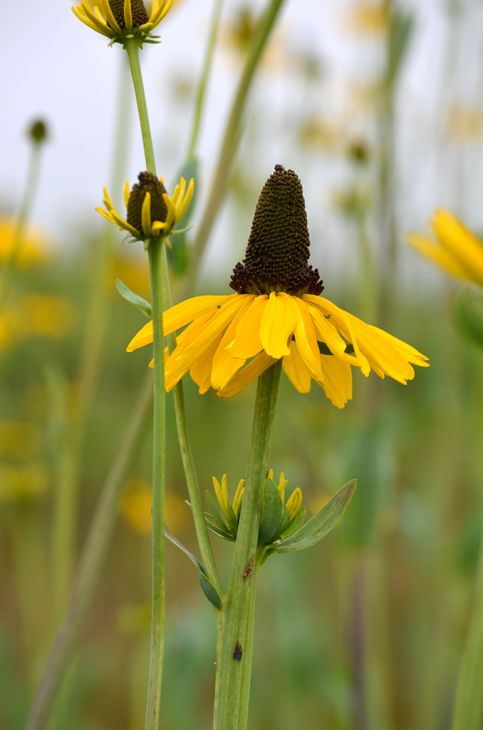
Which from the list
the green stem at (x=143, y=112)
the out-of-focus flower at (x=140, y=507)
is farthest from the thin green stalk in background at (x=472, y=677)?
the out-of-focus flower at (x=140, y=507)

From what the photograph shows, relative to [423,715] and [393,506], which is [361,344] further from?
[393,506]

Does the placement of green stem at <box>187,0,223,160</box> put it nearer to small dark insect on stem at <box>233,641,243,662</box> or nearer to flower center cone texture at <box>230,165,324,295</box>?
flower center cone texture at <box>230,165,324,295</box>

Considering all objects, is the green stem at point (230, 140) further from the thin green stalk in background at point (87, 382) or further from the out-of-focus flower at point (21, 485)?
the out-of-focus flower at point (21, 485)

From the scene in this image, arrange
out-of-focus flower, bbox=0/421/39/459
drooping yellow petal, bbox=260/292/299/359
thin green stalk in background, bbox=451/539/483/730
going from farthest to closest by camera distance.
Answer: out-of-focus flower, bbox=0/421/39/459 → thin green stalk in background, bbox=451/539/483/730 → drooping yellow petal, bbox=260/292/299/359

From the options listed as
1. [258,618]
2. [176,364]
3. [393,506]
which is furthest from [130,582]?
[176,364]

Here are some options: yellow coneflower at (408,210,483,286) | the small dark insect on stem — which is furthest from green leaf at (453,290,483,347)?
the small dark insect on stem

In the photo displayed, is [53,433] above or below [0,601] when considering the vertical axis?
above
